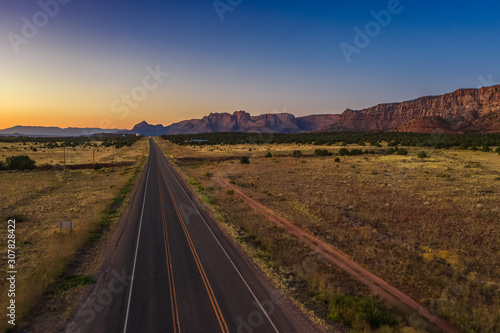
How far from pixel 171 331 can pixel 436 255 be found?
16916mm

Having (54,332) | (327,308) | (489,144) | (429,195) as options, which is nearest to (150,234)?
(54,332)

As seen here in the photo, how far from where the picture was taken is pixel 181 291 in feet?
46.4

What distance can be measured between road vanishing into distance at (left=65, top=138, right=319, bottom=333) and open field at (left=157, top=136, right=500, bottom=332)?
2.05 m

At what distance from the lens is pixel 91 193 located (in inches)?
1473

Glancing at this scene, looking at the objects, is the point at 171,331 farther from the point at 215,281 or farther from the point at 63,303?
the point at 63,303

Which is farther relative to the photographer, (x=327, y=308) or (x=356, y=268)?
(x=356, y=268)

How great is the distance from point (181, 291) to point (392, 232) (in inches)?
683

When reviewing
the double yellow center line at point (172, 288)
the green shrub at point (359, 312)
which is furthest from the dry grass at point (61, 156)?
the green shrub at point (359, 312)

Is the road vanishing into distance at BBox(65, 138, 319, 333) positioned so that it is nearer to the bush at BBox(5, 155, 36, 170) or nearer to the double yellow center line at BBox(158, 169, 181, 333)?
the double yellow center line at BBox(158, 169, 181, 333)

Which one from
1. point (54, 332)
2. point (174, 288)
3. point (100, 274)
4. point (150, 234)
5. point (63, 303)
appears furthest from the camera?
point (150, 234)

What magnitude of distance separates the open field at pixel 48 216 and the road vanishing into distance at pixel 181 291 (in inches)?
104

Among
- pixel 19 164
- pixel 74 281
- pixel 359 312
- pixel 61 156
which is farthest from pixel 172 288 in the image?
pixel 61 156

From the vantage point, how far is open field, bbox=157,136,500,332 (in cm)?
1373

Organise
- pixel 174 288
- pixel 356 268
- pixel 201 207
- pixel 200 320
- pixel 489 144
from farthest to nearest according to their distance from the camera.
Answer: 1. pixel 489 144
2. pixel 201 207
3. pixel 356 268
4. pixel 174 288
5. pixel 200 320
